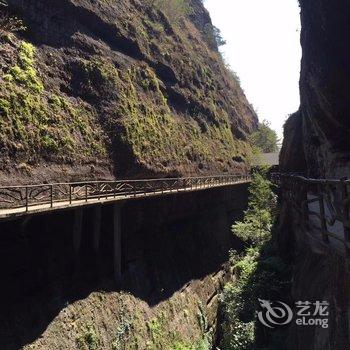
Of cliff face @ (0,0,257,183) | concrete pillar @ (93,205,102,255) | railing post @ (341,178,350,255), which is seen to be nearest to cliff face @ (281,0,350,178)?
railing post @ (341,178,350,255)

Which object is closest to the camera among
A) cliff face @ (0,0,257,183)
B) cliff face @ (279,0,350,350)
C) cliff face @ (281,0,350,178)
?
cliff face @ (279,0,350,350)

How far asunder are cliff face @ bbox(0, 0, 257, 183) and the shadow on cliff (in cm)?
295

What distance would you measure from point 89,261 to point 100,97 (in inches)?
447

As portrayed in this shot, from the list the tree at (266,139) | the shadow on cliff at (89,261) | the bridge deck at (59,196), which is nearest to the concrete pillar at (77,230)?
the shadow on cliff at (89,261)

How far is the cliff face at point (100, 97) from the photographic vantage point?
63.6 ft

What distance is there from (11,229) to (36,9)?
14.6 meters

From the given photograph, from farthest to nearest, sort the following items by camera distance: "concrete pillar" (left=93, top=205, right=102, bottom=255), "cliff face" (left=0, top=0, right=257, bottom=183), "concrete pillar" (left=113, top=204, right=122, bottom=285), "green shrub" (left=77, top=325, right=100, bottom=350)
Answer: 1. "cliff face" (left=0, top=0, right=257, bottom=183)
2. "concrete pillar" (left=113, top=204, right=122, bottom=285)
3. "concrete pillar" (left=93, top=205, right=102, bottom=255)
4. "green shrub" (left=77, top=325, right=100, bottom=350)

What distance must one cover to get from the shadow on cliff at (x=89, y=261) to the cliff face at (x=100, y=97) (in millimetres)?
2953

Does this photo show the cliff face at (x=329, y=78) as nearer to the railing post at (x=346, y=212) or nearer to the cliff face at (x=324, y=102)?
the cliff face at (x=324, y=102)

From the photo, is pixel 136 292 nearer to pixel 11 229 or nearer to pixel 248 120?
pixel 11 229

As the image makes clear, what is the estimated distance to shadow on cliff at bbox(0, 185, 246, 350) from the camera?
14008 millimetres

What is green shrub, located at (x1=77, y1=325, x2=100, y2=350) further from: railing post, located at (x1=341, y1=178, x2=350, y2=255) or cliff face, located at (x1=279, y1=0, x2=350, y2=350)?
railing post, located at (x1=341, y1=178, x2=350, y2=255)

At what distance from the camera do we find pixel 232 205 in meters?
39.5

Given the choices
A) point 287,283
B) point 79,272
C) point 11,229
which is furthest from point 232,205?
point 11,229
